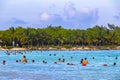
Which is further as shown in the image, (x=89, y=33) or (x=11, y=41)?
(x=89, y=33)

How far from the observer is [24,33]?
560ft

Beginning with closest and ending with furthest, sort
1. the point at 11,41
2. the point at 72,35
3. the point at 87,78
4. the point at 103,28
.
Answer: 1. the point at 87,78
2. the point at 11,41
3. the point at 72,35
4. the point at 103,28

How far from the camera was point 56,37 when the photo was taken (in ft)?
578

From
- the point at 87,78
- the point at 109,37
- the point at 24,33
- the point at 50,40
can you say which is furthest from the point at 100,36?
the point at 87,78

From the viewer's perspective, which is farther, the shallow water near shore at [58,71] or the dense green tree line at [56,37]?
the dense green tree line at [56,37]

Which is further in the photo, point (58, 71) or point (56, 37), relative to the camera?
point (56, 37)

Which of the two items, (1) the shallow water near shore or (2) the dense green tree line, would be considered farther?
(2) the dense green tree line

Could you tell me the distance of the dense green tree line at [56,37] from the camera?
167 metres

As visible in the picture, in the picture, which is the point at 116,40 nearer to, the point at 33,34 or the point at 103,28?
the point at 103,28

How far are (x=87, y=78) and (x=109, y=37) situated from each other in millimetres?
149488

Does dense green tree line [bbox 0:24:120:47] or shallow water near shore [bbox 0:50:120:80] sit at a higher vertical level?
dense green tree line [bbox 0:24:120:47]

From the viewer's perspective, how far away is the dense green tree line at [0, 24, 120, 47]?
16725 centimetres

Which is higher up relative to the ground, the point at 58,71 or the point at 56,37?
the point at 56,37

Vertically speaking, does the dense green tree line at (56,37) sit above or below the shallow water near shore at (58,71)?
above
